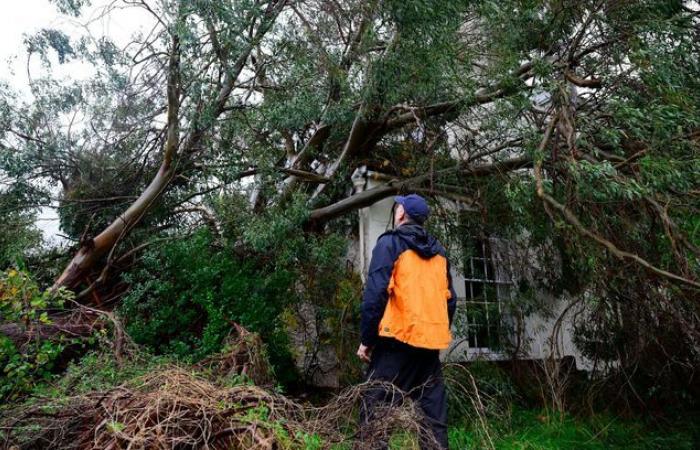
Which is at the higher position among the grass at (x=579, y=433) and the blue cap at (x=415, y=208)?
the blue cap at (x=415, y=208)

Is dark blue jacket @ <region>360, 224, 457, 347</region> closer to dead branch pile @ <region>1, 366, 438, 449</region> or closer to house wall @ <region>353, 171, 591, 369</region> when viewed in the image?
dead branch pile @ <region>1, 366, 438, 449</region>

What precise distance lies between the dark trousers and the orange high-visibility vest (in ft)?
0.37

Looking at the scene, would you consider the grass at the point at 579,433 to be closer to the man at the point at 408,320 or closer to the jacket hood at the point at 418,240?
the man at the point at 408,320

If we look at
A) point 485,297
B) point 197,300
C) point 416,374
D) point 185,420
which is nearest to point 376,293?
point 416,374

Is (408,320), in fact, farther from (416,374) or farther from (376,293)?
(416,374)

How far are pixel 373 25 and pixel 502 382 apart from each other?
14.8 ft

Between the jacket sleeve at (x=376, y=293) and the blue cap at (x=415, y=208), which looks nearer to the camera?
the jacket sleeve at (x=376, y=293)

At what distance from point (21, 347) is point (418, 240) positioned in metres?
3.11

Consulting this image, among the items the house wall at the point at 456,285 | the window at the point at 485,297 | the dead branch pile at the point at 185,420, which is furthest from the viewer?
the house wall at the point at 456,285

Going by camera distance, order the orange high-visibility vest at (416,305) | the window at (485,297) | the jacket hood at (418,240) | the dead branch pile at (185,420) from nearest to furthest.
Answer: the dead branch pile at (185,420) < the orange high-visibility vest at (416,305) < the jacket hood at (418,240) < the window at (485,297)

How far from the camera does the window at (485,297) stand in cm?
720

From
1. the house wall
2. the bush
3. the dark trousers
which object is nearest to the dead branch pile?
the dark trousers

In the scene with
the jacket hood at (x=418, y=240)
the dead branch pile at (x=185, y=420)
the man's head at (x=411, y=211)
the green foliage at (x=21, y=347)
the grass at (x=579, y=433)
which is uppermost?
the man's head at (x=411, y=211)

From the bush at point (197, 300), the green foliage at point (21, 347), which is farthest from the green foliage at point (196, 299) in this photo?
the green foliage at point (21, 347)
